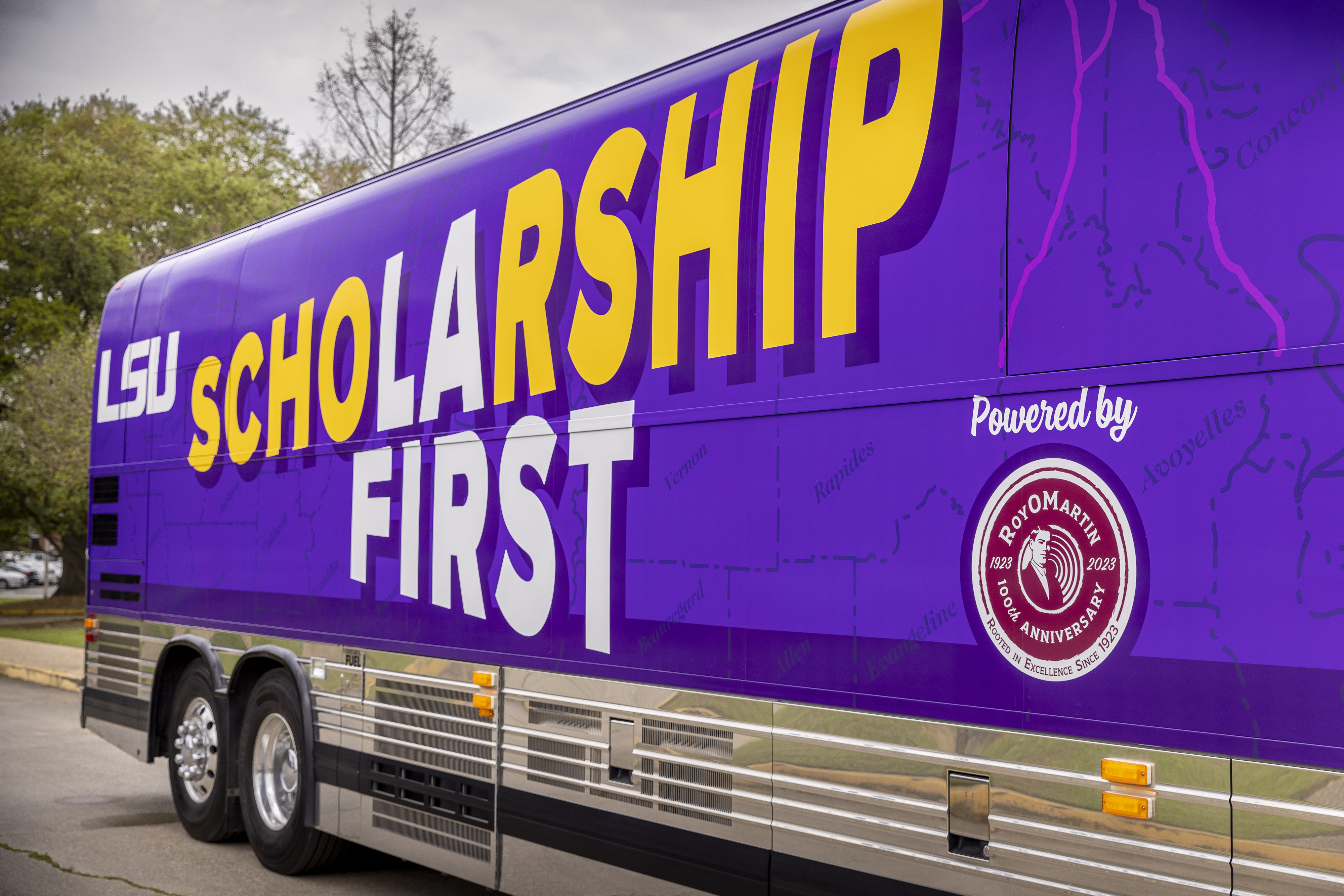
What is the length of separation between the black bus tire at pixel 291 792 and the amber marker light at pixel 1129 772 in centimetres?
484

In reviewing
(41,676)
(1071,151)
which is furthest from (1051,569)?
(41,676)

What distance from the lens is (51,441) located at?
83.3ft

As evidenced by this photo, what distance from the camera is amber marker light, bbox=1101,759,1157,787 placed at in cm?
308

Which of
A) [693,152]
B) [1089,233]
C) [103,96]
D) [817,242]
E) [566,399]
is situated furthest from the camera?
[103,96]

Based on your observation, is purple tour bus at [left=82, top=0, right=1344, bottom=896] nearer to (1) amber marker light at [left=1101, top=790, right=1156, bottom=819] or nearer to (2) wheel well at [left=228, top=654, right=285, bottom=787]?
(1) amber marker light at [left=1101, top=790, right=1156, bottom=819]

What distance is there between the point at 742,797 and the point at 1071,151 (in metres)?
2.44

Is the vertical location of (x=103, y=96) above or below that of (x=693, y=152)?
above

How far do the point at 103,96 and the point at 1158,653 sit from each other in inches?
1536

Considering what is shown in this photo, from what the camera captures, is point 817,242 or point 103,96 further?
point 103,96

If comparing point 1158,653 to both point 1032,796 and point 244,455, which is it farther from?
point 244,455

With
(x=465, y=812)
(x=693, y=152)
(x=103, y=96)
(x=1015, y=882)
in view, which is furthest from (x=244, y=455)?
(x=103, y=96)

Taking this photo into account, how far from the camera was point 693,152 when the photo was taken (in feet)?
15.1

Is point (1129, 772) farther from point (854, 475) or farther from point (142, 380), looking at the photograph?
point (142, 380)

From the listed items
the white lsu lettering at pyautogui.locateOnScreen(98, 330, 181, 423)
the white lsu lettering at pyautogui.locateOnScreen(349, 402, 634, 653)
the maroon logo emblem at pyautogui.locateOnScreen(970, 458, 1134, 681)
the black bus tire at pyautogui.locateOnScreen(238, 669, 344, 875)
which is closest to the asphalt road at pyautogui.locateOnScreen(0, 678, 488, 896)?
the black bus tire at pyautogui.locateOnScreen(238, 669, 344, 875)
